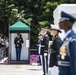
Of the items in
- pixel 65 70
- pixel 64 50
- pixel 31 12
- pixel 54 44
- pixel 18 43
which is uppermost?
pixel 31 12

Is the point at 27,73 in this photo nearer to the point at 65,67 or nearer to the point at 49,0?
the point at 65,67

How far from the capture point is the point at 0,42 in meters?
25.2

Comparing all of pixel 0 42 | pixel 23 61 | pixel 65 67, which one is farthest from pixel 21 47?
pixel 65 67

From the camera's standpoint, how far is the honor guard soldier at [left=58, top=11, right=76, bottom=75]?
4.45m

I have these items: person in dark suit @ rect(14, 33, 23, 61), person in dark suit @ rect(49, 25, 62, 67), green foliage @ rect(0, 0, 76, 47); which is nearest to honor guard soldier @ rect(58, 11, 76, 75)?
person in dark suit @ rect(49, 25, 62, 67)

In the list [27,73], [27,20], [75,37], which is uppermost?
[27,20]

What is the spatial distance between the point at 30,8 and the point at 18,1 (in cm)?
135

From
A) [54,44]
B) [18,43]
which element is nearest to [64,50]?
[54,44]

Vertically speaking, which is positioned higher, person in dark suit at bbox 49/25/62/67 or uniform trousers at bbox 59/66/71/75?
person in dark suit at bbox 49/25/62/67

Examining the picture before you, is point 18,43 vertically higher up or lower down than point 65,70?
higher up

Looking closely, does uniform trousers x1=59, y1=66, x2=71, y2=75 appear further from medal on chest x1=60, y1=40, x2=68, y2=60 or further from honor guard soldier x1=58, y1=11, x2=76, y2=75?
medal on chest x1=60, y1=40, x2=68, y2=60

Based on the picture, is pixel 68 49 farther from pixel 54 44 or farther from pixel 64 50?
pixel 54 44

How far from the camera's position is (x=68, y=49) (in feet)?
14.8

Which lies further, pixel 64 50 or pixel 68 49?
pixel 64 50
